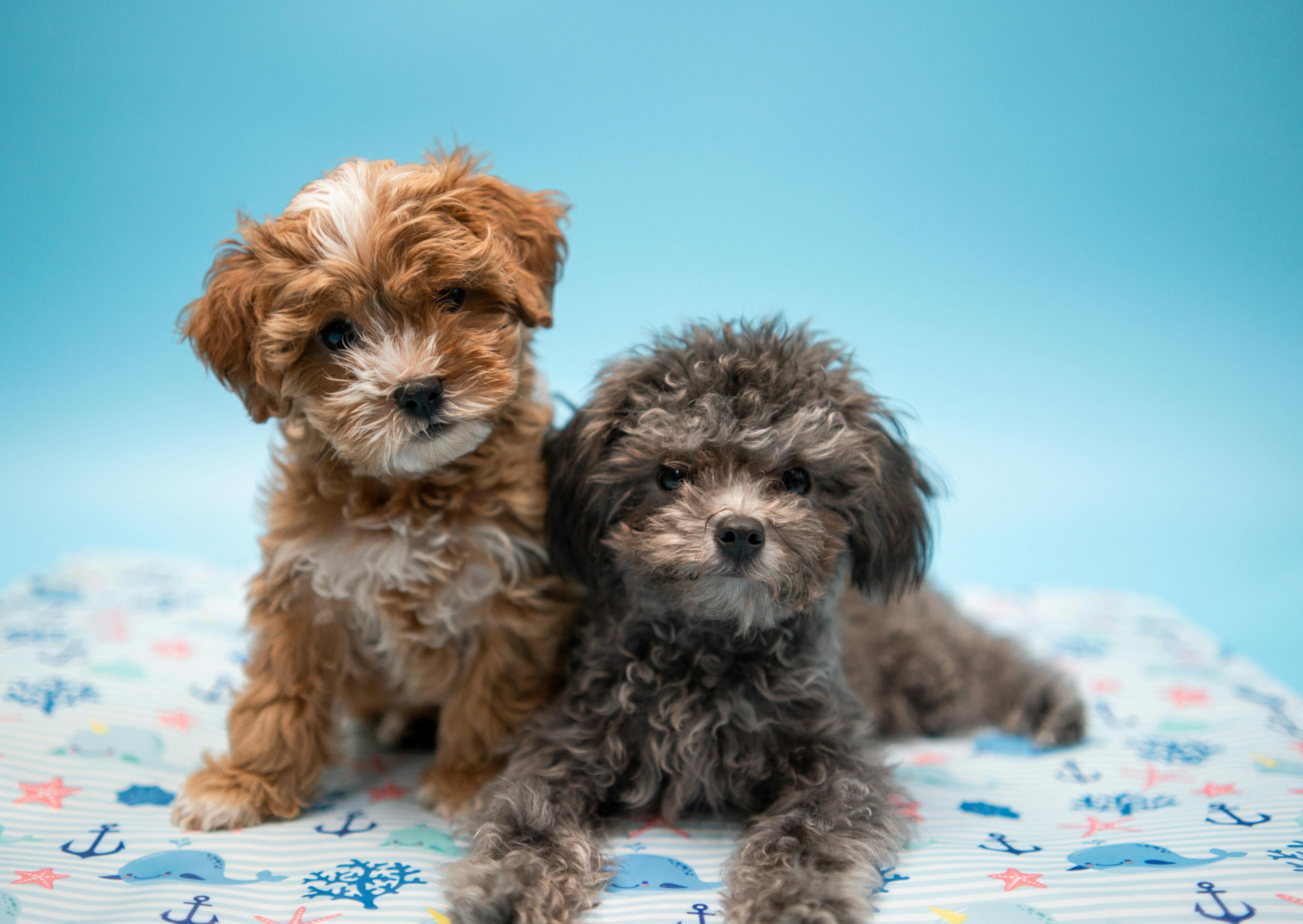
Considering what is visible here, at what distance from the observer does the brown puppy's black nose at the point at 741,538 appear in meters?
2.58

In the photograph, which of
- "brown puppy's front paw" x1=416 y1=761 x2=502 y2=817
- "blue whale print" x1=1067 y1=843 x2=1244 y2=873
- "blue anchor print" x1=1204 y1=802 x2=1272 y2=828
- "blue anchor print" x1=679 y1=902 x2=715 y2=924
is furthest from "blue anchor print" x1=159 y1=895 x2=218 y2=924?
"blue anchor print" x1=1204 y1=802 x2=1272 y2=828

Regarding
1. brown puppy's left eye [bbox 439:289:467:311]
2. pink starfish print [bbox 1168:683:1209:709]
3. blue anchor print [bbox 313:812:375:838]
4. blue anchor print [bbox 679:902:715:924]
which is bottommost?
blue anchor print [bbox 679:902:715:924]

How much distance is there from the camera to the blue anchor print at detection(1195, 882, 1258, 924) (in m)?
2.37

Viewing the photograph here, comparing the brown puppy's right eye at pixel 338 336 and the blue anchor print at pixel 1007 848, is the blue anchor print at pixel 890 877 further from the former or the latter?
the brown puppy's right eye at pixel 338 336

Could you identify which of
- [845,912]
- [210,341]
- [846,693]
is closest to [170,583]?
[210,341]

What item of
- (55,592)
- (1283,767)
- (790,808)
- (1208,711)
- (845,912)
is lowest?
(845,912)

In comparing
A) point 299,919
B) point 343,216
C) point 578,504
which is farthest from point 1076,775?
point 343,216

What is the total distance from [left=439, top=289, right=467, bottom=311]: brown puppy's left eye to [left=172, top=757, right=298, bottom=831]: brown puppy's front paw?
5.32 ft

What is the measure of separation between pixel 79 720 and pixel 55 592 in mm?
1873

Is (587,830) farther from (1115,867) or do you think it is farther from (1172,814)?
(1172,814)

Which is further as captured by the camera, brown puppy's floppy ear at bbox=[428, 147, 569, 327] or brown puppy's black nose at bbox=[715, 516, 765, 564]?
brown puppy's floppy ear at bbox=[428, 147, 569, 327]

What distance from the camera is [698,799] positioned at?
123 inches

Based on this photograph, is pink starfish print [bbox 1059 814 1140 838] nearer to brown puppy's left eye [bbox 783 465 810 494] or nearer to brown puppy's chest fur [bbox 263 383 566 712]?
brown puppy's left eye [bbox 783 465 810 494]

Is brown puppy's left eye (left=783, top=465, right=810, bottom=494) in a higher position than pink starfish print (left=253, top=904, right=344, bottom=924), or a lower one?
higher
